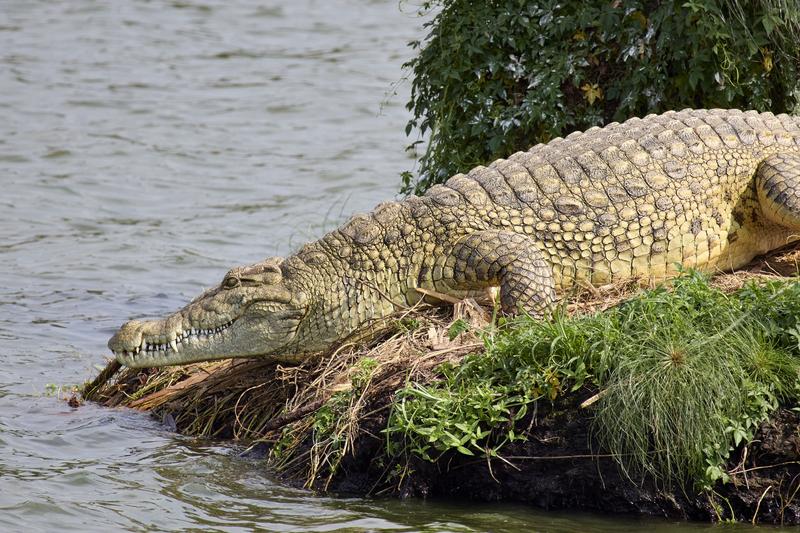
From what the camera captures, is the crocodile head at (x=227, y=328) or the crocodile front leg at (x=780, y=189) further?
the crocodile front leg at (x=780, y=189)

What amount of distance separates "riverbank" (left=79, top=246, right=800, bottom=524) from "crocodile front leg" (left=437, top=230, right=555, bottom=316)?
0.37 metres

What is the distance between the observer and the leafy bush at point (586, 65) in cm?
773

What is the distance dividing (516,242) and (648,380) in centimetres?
153

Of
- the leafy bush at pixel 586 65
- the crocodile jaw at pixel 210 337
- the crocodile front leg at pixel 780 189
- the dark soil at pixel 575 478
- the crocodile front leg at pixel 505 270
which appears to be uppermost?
the leafy bush at pixel 586 65

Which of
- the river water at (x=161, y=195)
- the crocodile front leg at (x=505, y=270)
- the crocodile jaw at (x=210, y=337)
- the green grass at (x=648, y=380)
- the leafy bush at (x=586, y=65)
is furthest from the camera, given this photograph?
the leafy bush at (x=586, y=65)

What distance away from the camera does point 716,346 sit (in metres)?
5.19

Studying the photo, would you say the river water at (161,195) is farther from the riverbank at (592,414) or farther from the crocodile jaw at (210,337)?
the crocodile jaw at (210,337)

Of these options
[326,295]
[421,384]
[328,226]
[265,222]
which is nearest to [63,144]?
[265,222]

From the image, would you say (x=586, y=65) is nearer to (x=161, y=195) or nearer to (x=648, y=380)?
(x=648, y=380)


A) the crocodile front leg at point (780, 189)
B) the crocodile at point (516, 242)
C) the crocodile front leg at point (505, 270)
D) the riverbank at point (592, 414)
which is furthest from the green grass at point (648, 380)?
the crocodile front leg at point (780, 189)

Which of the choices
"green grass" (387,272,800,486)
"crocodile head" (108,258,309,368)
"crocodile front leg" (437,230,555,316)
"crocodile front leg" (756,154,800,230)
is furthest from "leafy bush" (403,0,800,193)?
"green grass" (387,272,800,486)

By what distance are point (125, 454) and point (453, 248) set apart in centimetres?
198

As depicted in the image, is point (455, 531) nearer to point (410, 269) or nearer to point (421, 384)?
point (421, 384)

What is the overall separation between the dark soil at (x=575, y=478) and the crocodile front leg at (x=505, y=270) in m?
1.07
